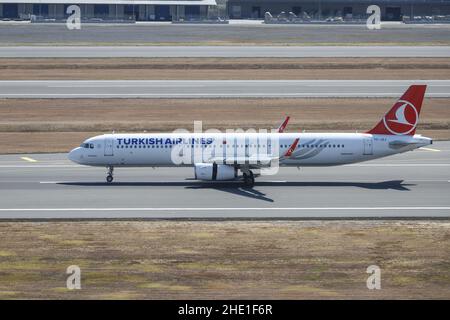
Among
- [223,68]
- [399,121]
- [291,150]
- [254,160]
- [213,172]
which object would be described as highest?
→ [223,68]

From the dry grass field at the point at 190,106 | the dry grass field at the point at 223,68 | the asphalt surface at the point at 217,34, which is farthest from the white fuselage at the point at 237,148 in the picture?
the asphalt surface at the point at 217,34

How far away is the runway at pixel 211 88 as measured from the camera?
10400 centimetres

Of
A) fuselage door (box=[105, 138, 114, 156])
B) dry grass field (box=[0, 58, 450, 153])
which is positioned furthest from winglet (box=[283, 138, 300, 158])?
dry grass field (box=[0, 58, 450, 153])

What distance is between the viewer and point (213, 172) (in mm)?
62875

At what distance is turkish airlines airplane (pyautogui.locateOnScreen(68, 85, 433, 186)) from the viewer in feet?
209

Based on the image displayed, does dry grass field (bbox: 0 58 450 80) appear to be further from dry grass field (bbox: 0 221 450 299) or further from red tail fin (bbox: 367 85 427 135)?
dry grass field (bbox: 0 221 450 299)

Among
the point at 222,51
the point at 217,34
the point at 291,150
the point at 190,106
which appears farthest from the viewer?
the point at 217,34

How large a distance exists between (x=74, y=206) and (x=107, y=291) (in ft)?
58.7

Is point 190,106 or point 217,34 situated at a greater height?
point 217,34

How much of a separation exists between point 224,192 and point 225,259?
1735cm

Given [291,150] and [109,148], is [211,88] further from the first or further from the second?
[291,150]

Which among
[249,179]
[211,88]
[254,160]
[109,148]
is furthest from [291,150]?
[211,88]

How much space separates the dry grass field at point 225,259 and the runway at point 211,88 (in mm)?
53426

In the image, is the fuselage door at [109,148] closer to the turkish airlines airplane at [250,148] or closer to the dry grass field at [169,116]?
the turkish airlines airplane at [250,148]
